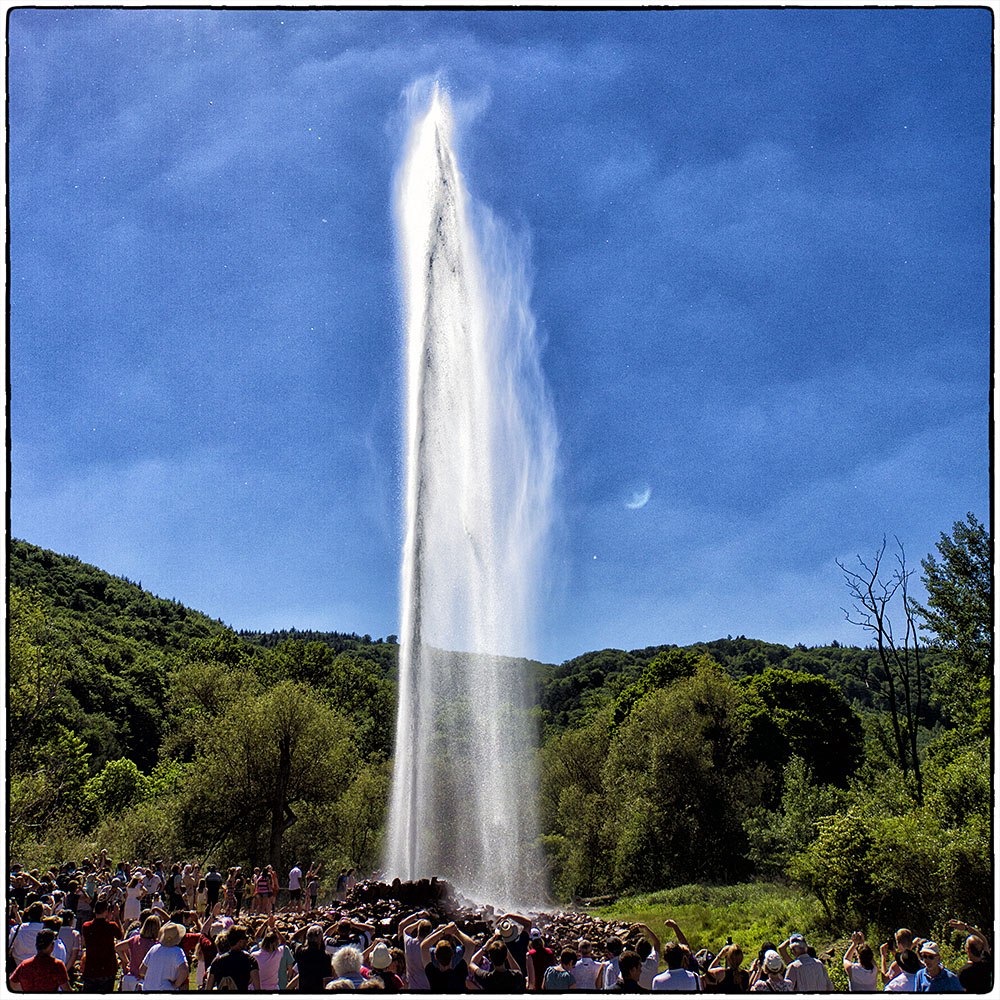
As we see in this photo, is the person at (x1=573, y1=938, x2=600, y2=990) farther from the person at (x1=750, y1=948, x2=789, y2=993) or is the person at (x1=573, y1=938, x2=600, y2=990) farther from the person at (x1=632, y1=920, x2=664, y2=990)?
the person at (x1=750, y1=948, x2=789, y2=993)

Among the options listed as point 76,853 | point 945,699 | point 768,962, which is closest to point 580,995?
point 768,962

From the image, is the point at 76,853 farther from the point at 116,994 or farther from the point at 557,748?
the point at 116,994

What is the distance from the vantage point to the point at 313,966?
339 inches

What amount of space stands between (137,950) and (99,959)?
47 cm

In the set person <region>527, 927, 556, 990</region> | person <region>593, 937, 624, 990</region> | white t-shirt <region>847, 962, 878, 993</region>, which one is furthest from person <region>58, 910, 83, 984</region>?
white t-shirt <region>847, 962, 878, 993</region>

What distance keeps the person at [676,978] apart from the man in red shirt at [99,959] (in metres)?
6.85

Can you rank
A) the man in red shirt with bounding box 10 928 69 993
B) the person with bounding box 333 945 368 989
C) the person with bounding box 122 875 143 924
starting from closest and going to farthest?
the person with bounding box 333 945 368 989 < the man in red shirt with bounding box 10 928 69 993 < the person with bounding box 122 875 143 924

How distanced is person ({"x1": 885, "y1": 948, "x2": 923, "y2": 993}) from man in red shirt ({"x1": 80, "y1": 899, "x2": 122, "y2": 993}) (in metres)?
9.48

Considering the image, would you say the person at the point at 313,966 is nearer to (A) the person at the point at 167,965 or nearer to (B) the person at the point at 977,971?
(A) the person at the point at 167,965

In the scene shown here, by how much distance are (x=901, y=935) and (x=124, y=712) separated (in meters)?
78.6

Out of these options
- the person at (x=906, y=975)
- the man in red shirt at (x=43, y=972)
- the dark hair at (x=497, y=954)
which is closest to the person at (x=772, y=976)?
the person at (x=906, y=975)

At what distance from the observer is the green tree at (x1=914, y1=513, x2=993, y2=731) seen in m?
34.2

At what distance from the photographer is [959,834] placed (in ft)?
64.3

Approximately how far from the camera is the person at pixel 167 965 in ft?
27.5
